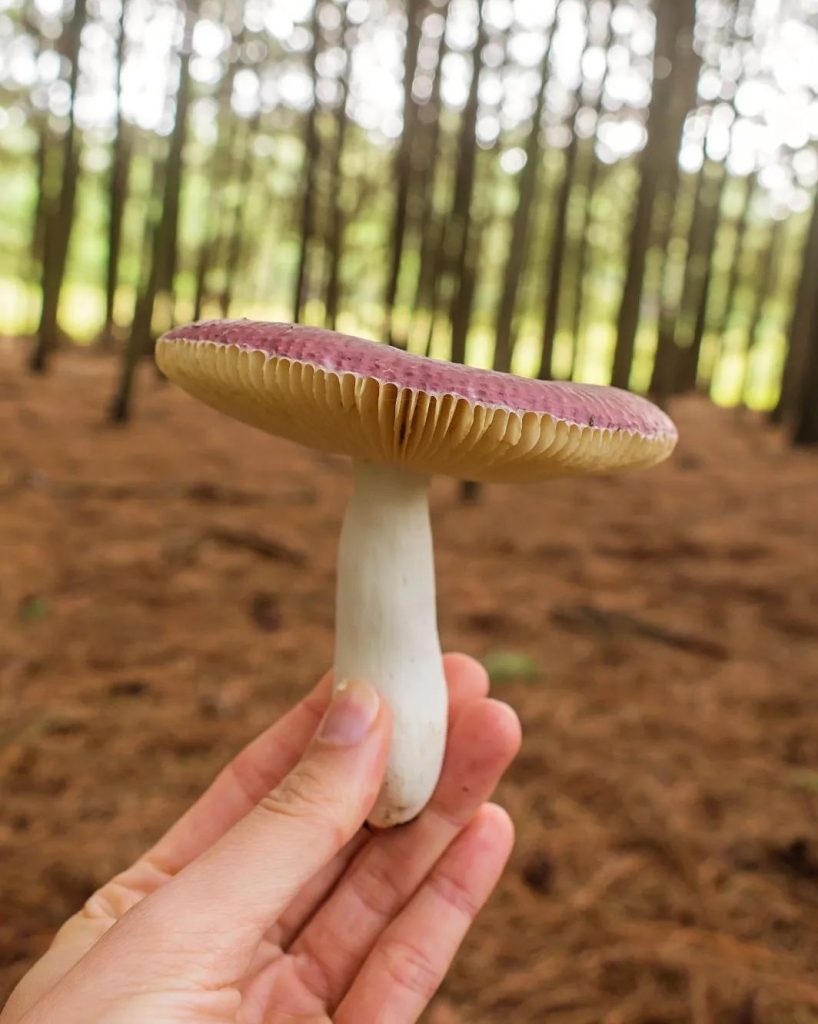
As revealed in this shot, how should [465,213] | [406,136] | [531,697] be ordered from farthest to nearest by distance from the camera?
[406,136] → [465,213] → [531,697]

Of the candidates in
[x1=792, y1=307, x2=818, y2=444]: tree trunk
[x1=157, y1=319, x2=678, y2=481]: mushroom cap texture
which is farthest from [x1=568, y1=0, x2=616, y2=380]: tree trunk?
[x1=157, y1=319, x2=678, y2=481]: mushroom cap texture

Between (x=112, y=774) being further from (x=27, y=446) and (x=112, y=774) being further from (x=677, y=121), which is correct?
(x=677, y=121)

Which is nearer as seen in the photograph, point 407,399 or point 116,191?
point 407,399

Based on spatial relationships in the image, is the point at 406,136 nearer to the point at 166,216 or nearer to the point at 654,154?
the point at 654,154

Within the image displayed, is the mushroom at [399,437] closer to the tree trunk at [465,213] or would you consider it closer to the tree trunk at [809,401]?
the tree trunk at [465,213]

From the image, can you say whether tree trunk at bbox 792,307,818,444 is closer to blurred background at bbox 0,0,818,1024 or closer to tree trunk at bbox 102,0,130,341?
blurred background at bbox 0,0,818,1024

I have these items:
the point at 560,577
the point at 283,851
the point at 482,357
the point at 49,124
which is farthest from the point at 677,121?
the point at 482,357

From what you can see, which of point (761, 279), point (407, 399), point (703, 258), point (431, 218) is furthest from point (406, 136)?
point (761, 279)
